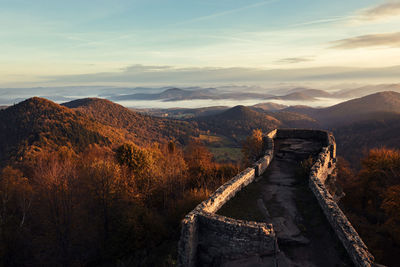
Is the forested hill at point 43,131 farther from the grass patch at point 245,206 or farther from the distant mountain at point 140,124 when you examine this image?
the grass patch at point 245,206

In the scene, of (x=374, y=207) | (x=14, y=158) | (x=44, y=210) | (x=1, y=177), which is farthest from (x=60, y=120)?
(x=374, y=207)

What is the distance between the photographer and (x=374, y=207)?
1371 inches

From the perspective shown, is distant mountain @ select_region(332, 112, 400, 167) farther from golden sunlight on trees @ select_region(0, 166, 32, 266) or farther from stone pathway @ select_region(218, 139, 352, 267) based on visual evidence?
golden sunlight on trees @ select_region(0, 166, 32, 266)

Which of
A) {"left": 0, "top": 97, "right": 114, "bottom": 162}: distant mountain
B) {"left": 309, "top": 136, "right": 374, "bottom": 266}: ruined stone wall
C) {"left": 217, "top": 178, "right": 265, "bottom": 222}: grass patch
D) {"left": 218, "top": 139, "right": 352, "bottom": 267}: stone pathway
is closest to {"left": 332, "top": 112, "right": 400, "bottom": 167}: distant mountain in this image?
{"left": 218, "top": 139, "right": 352, "bottom": 267}: stone pathway

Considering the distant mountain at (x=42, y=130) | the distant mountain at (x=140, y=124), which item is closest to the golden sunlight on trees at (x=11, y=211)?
the distant mountain at (x=42, y=130)

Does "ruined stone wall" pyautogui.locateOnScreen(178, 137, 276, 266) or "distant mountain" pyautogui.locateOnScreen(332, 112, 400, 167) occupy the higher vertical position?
"ruined stone wall" pyautogui.locateOnScreen(178, 137, 276, 266)

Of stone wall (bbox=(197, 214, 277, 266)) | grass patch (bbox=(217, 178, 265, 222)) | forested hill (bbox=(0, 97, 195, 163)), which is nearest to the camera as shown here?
stone wall (bbox=(197, 214, 277, 266))

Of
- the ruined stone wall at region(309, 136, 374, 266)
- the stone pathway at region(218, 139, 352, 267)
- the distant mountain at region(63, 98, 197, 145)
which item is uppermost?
the ruined stone wall at region(309, 136, 374, 266)

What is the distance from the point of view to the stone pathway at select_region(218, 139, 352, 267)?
30.5ft

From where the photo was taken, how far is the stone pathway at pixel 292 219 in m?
9.30

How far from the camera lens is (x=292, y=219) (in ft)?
39.6

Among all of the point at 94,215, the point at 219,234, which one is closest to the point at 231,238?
the point at 219,234

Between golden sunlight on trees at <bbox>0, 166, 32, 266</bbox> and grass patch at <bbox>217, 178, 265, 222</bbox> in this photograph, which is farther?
golden sunlight on trees at <bbox>0, 166, 32, 266</bbox>

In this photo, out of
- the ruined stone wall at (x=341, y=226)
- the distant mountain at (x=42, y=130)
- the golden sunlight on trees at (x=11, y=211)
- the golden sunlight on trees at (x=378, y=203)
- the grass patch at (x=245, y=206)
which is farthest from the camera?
the distant mountain at (x=42, y=130)
